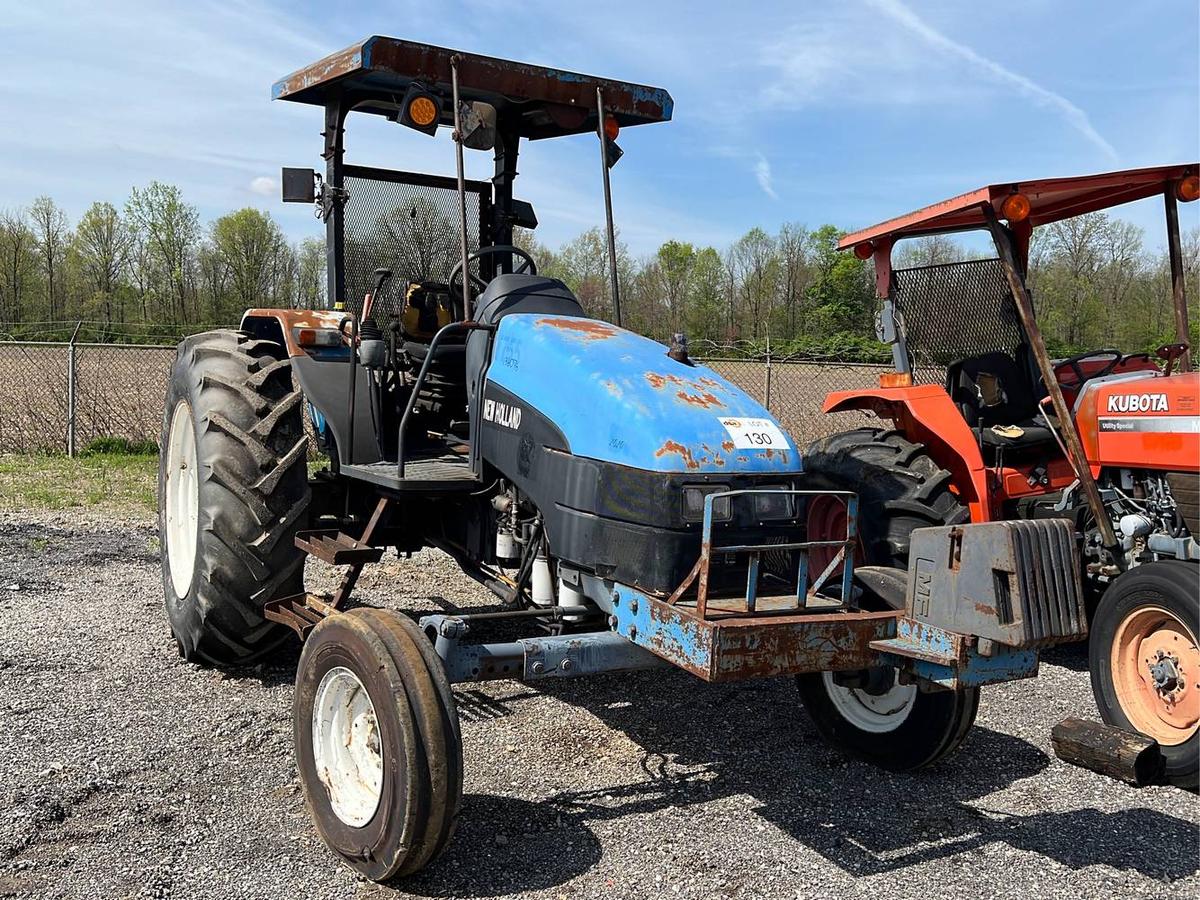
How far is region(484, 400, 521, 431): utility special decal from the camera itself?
12.0 ft

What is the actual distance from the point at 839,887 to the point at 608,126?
10.5 feet

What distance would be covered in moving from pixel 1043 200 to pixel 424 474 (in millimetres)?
3632

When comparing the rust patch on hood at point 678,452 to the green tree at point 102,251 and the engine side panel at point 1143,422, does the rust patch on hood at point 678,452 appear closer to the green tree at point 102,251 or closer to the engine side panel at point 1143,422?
the engine side panel at point 1143,422

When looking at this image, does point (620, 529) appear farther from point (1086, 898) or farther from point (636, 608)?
point (1086, 898)

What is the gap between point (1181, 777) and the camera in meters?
3.92

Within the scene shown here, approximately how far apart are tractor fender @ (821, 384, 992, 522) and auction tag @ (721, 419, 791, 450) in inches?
88.4

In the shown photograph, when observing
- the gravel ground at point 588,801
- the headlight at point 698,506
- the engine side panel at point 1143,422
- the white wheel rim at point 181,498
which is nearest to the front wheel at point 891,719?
the gravel ground at point 588,801

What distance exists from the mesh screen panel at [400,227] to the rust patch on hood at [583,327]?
1372mm

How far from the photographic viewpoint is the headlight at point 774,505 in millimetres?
3211

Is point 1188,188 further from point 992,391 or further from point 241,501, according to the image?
point 241,501

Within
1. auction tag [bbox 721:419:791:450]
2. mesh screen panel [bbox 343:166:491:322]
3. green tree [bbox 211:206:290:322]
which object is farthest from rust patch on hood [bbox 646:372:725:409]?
green tree [bbox 211:206:290:322]

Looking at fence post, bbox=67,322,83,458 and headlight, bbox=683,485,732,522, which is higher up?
fence post, bbox=67,322,83,458

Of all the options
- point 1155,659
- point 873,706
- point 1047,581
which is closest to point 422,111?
point 1047,581

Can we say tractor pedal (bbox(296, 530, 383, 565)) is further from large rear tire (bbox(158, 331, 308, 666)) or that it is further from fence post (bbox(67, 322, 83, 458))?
fence post (bbox(67, 322, 83, 458))
